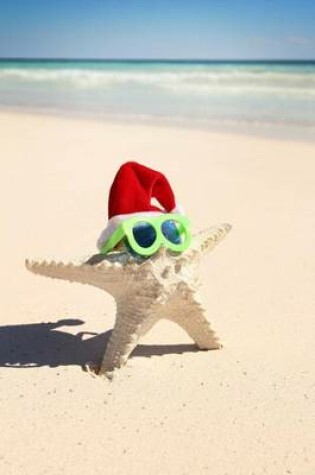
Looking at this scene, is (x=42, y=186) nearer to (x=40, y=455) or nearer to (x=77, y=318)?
(x=77, y=318)

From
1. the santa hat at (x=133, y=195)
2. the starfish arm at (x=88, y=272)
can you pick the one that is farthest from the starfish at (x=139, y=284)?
the santa hat at (x=133, y=195)

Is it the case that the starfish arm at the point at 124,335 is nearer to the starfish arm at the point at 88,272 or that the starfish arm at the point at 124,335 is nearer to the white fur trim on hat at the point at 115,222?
the starfish arm at the point at 88,272

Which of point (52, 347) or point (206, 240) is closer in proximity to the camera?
point (206, 240)

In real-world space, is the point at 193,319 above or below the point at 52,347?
above

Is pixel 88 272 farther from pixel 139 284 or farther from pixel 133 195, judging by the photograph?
pixel 133 195

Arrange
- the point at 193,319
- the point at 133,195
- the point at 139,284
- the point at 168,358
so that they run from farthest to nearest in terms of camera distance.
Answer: the point at 168,358 < the point at 193,319 < the point at 133,195 < the point at 139,284

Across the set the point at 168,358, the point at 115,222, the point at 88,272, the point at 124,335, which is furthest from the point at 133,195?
the point at 168,358
